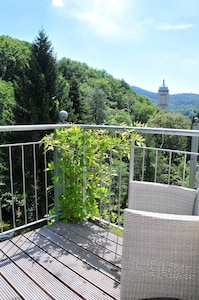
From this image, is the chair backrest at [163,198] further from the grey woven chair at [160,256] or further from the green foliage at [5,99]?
the green foliage at [5,99]

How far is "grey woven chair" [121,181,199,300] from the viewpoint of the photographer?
119cm

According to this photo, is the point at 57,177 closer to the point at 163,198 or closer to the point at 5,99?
the point at 163,198

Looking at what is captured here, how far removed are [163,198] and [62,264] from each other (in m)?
0.99

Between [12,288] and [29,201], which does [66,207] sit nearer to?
[12,288]

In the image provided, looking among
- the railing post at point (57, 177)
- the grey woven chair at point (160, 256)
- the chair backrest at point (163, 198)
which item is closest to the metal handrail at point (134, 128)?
the railing post at point (57, 177)

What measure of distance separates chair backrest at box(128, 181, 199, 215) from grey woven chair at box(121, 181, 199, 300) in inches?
14.6

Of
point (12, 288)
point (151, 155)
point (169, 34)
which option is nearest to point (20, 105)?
point (151, 155)

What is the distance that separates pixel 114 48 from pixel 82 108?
9267mm

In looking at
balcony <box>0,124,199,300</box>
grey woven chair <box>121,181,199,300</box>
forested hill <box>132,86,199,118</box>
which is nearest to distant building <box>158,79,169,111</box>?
forested hill <box>132,86,199,118</box>

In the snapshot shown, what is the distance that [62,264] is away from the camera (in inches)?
75.8

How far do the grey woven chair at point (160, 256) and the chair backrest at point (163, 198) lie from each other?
370 millimetres

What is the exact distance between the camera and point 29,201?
40.3 ft

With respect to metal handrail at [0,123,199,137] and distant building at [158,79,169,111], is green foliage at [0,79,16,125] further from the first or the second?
distant building at [158,79,169,111]

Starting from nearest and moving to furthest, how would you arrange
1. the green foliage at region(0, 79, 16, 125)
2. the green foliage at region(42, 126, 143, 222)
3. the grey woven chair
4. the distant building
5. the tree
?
the grey woven chair → the green foliage at region(42, 126, 143, 222) → the tree → the green foliage at region(0, 79, 16, 125) → the distant building
